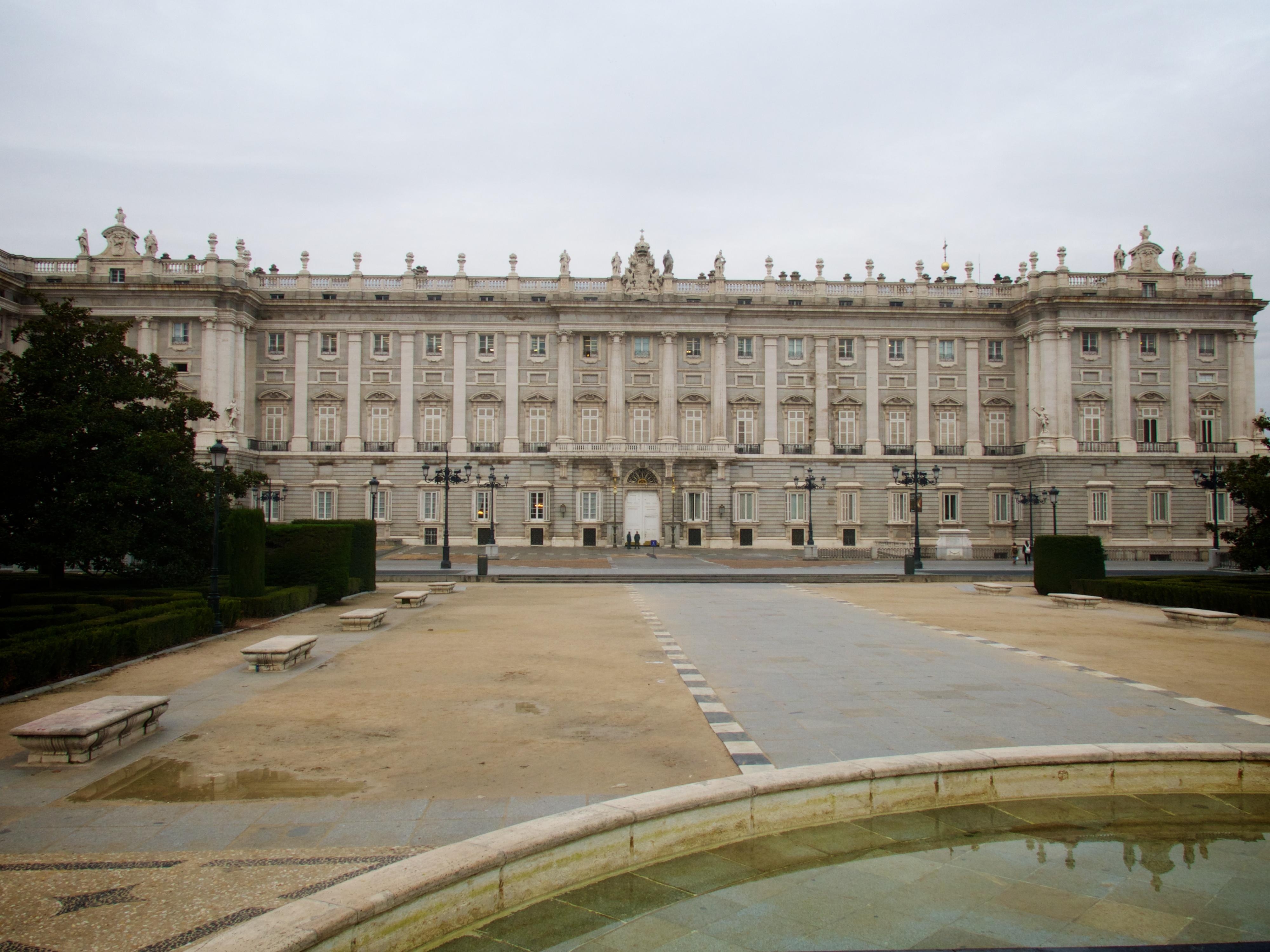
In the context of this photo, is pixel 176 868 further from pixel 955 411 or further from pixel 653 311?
pixel 955 411

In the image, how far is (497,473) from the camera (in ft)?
171

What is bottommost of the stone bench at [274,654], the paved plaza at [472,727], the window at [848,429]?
the paved plaza at [472,727]

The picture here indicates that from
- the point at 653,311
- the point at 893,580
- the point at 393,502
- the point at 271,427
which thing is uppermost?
the point at 653,311

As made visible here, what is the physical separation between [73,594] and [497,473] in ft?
118

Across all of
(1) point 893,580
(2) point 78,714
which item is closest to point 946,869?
(2) point 78,714

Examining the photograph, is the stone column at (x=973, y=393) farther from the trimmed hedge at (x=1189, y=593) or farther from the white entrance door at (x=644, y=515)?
the trimmed hedge at (x=1189, y=593)

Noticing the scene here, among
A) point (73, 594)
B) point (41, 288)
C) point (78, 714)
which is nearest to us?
point (78, 714)

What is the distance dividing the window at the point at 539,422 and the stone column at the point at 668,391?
24.3ft

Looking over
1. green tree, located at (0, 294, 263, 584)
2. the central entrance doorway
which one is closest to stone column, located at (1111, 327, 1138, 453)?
the central entrance doorway

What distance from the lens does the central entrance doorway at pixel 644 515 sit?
52375 millimetres

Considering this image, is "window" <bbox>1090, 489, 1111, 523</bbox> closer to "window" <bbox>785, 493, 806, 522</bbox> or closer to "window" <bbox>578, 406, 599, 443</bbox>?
"window" <bbox>785, 493, 806, 522</bbox>

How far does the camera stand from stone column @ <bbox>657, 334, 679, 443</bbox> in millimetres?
52875

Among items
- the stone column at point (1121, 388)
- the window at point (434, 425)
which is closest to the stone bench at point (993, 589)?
the stone column at point (1121, 388)

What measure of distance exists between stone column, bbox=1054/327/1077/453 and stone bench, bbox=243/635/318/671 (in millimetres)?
50538
